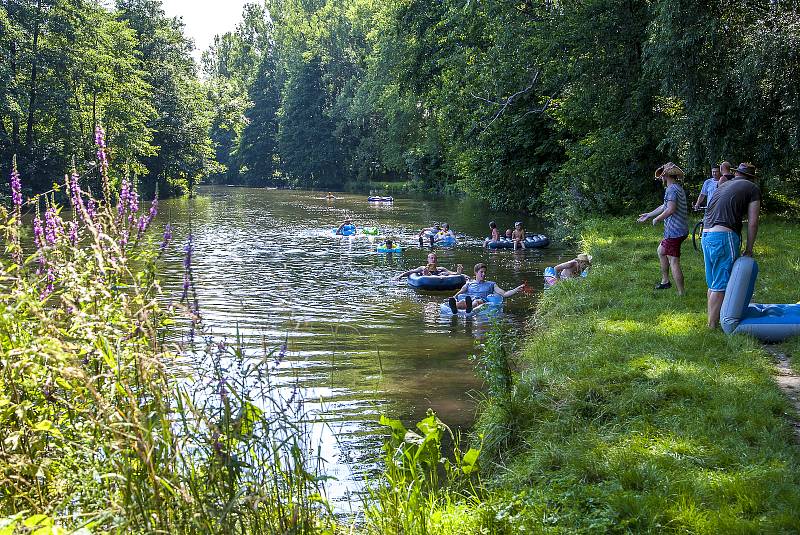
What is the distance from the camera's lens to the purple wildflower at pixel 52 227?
4777mm

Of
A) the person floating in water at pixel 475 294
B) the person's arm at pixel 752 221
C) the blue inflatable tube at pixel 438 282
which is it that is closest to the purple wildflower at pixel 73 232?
the person's arm at pixel 752 221

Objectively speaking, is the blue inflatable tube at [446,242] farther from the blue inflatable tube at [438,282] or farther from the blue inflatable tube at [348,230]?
the blue inflatable tube at [438,282]

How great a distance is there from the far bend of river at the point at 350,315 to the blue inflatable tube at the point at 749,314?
2.75 m

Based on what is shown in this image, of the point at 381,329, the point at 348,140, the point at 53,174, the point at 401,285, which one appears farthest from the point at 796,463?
the point at 348,140

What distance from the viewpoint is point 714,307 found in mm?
8383

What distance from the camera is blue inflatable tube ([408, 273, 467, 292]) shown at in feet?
56.0

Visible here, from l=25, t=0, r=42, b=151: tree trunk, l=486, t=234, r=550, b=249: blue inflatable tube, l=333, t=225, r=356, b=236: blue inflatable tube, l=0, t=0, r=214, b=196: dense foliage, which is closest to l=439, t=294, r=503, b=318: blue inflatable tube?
l=486, t=234, r=550, b=249: blue inflatable tube

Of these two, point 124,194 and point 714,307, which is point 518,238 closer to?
point 714,307

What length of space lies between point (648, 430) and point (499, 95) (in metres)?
22.4

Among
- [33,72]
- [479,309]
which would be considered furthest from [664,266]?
[33,72]

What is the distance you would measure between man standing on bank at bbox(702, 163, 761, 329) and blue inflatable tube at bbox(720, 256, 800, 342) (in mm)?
211

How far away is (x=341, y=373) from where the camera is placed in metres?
10.2

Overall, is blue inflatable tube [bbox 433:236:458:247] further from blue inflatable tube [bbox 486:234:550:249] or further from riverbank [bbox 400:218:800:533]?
riverbank [bbox 400:218:800:533]

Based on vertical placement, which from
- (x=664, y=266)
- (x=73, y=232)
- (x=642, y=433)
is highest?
(x=73, y=232)
